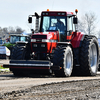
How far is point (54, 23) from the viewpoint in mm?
13406

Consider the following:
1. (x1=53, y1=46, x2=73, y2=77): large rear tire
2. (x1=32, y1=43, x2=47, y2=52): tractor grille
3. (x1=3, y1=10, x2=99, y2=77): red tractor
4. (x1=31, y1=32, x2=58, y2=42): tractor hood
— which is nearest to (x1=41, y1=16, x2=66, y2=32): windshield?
(x1=3, y1=10, x2=99, y2=77): red tractor

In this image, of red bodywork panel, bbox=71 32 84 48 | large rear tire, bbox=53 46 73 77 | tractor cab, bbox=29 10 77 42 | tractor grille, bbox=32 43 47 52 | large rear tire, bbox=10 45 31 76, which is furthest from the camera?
red bodywork panel, bbox=71 32 84 48

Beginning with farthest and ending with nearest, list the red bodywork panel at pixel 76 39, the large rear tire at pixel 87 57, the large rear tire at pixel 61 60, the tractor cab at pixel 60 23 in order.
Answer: the red bodywork panel at pixel 76 39 → the tractor cab at pixel 60 23 → the large rear tire at pixel 87 57 → the large rear tire at pixel 61 60

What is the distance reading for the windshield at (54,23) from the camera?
13.3m

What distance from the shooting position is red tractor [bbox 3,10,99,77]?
11.8 metres

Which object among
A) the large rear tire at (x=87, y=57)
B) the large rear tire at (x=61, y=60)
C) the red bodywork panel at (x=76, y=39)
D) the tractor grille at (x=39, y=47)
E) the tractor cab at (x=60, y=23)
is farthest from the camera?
the red bodywork panel at (x=76, y=39)

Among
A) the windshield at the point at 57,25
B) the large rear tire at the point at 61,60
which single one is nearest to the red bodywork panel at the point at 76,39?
the windshield at the point at 57,25

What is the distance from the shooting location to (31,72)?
1299 cm

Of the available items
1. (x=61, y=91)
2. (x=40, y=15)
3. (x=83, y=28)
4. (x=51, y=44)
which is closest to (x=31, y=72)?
(x=51, y=44)

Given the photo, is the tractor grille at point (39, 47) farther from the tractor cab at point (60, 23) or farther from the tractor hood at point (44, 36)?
the tractor cab at point (60, 23)

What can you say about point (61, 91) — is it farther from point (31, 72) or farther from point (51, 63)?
point (31, 72)

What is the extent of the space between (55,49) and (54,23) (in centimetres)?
186

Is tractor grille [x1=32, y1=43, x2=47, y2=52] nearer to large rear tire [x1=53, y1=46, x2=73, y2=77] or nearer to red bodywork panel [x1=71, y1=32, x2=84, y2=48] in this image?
large rear tire [x1=53, y1=46, x2=73, y2=77]

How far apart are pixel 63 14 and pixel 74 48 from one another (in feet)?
5.08
